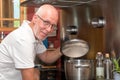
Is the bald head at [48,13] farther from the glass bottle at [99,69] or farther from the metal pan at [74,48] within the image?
the glass bottle at [99,69]

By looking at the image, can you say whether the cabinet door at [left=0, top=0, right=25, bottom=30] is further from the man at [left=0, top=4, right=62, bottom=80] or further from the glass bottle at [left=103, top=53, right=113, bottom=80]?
the man at [left=0, top=4, right=62, bottom=80]

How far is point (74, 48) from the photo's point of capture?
165cm

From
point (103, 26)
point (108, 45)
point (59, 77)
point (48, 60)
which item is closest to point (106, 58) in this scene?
point (108, 45)

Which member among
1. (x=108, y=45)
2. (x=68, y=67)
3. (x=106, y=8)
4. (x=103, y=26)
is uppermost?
(x=106, y=8)

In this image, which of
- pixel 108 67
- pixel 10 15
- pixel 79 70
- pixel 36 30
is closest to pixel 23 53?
pixel 36 30

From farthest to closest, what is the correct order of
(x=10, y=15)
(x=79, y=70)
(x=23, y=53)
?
(x=10, y=15) → (x=79, y=70) → (x=23, y=53)

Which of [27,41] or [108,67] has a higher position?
[27,41]

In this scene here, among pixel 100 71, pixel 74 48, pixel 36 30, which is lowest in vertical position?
pixel 100 71

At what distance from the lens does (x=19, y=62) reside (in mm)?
1202

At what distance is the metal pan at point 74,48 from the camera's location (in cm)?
163

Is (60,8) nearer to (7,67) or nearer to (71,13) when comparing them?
(71,13)

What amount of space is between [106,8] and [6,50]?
28.2 inches

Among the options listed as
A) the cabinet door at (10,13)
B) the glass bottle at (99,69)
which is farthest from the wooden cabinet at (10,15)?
the glass bottle at (99,69)

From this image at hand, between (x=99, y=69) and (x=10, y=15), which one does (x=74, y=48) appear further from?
(x=10, y=15)
